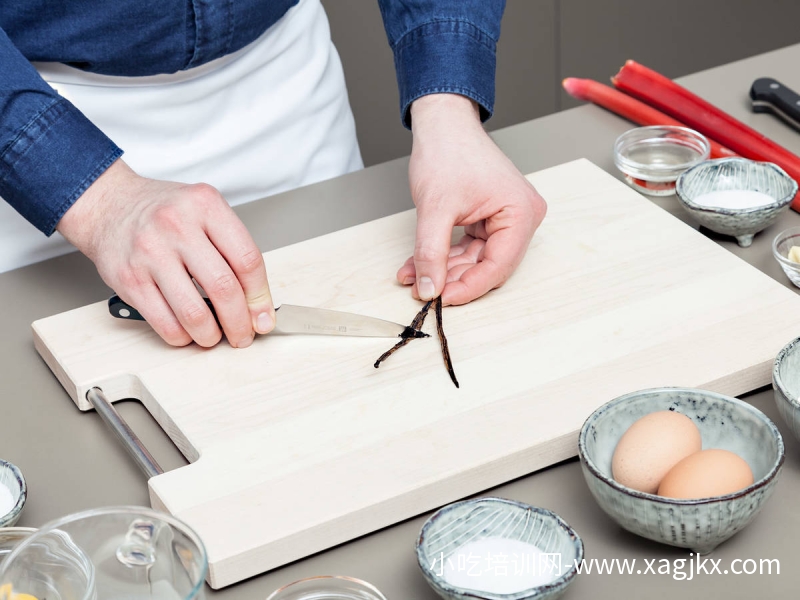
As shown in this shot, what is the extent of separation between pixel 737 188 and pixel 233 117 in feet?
2.54

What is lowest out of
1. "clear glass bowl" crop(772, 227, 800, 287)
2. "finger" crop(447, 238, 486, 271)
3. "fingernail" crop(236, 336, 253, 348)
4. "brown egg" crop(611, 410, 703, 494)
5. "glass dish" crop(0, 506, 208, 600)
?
"clear glass bowl" crop(772, 227, 800, 287)

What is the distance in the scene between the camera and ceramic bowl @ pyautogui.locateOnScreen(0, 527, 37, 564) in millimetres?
822

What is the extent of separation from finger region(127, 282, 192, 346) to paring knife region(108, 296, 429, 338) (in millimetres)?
34

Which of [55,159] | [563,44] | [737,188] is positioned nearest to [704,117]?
[737,188]

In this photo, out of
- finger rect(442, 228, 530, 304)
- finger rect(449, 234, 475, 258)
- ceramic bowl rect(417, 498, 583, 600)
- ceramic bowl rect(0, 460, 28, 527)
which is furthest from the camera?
finger rect(449, 234, 475, 258)

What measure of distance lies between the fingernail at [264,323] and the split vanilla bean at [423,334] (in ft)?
0.45

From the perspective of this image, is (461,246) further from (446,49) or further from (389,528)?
(389,528)

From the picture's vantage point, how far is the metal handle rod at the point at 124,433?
0.99m

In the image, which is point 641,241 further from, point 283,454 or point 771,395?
point 283,454

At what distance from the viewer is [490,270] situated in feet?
3.94


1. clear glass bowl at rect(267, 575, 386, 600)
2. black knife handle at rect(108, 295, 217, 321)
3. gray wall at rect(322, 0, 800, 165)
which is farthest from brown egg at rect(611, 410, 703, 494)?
gray wall at rect(322, 0, 800, 165)

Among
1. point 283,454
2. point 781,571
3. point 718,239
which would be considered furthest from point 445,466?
point 718,239

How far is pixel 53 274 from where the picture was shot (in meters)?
1.40

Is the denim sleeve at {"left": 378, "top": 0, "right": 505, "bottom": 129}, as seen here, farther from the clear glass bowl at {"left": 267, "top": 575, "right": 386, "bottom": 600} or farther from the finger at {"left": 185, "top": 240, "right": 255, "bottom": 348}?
the clear glass bowl at {"left": 267, "top": 575, "right": 386, "bottom": 600}
